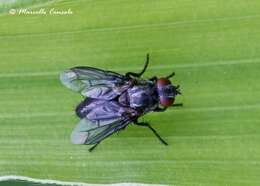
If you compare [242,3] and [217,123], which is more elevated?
[242,3]

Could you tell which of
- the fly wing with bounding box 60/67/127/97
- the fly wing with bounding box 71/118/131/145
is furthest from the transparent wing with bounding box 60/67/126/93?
the fly wing with bounding box 71/118/131/145

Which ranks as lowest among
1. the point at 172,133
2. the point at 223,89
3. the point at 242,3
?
the point at 172,133

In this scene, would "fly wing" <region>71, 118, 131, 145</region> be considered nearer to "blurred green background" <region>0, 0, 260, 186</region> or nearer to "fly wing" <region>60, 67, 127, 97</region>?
"blurred green background" <region>0, 0, 260, 186</region>

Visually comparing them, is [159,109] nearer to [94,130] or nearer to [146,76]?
[146,76]

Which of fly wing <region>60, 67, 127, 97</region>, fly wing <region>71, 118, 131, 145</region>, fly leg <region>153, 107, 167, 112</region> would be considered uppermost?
fly wing <region>60, 67, 127, 97</region>

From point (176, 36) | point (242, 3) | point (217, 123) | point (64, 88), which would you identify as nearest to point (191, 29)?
point (176, 36)

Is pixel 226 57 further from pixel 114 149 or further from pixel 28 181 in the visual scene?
pixel 28 181
